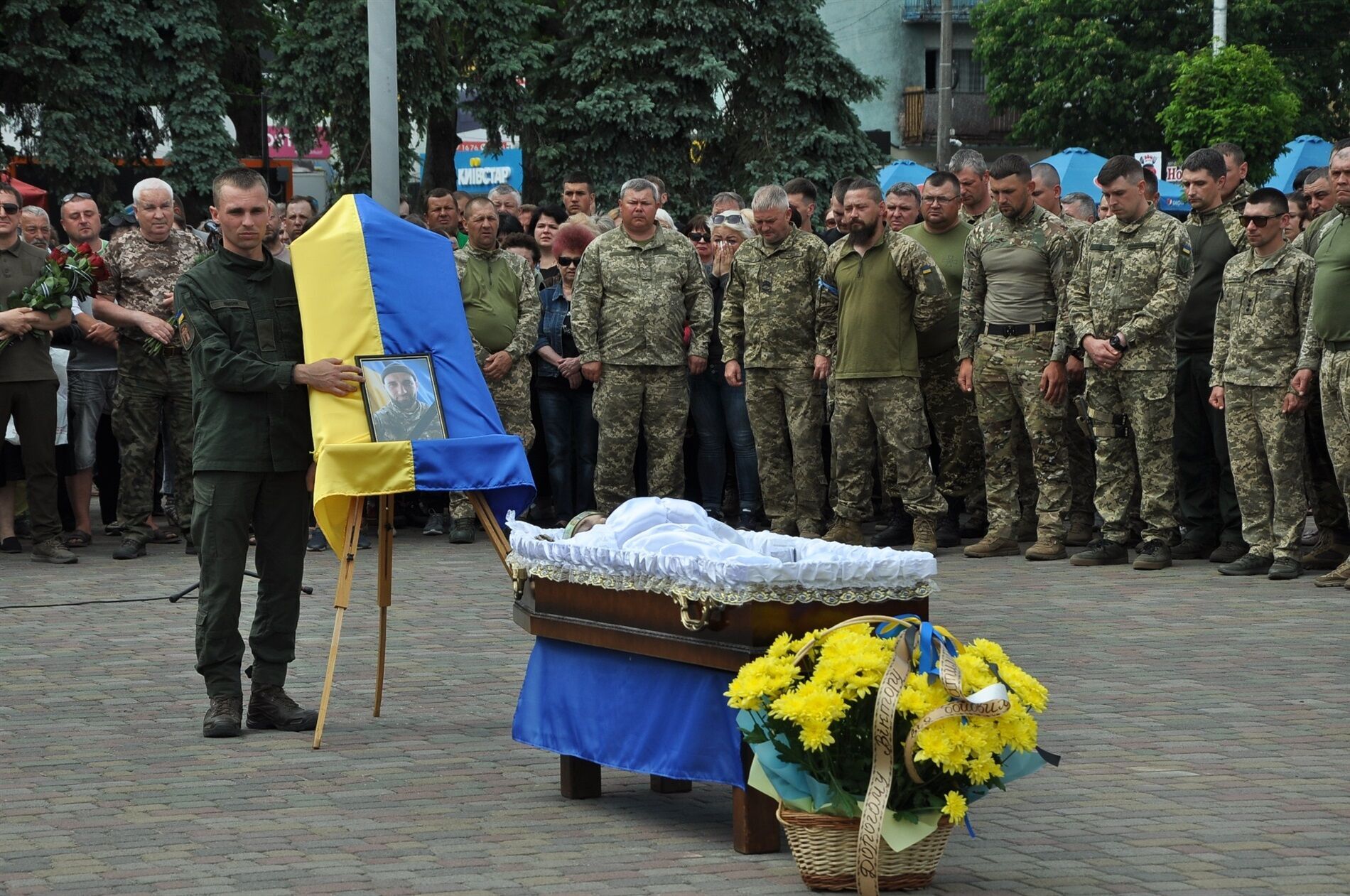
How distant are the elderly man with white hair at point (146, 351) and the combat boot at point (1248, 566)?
22.5 feet

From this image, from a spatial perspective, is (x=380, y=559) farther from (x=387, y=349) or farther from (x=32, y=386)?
(x=32, y=386)

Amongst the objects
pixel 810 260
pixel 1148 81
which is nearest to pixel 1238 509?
pixel 810 260

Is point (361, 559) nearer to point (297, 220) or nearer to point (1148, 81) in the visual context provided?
point (297, 220)

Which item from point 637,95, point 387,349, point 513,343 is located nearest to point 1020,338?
point 513,343

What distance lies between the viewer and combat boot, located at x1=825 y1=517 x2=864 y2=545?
13.1m

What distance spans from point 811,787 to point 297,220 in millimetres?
9612

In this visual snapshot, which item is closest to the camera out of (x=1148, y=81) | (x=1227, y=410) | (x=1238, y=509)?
(x=1227, y=410)

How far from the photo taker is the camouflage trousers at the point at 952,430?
43.9 feet

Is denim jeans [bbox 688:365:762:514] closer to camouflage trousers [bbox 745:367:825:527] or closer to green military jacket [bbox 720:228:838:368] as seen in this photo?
camouflage trousers [bbox 745:367:825:527]

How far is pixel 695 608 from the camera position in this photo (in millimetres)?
5934

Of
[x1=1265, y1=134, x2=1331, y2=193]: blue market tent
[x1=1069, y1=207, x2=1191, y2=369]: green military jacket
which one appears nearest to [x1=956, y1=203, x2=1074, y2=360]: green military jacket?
[x1=1069, y1=207, x2=1191, y2=369]: green military jacket

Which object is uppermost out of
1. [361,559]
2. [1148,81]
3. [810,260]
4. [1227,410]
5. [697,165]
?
[1148,81]

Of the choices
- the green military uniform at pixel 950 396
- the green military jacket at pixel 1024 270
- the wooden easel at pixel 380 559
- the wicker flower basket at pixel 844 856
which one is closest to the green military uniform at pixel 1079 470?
the green military uniform at pixel 950 396

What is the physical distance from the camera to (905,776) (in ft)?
18.0
